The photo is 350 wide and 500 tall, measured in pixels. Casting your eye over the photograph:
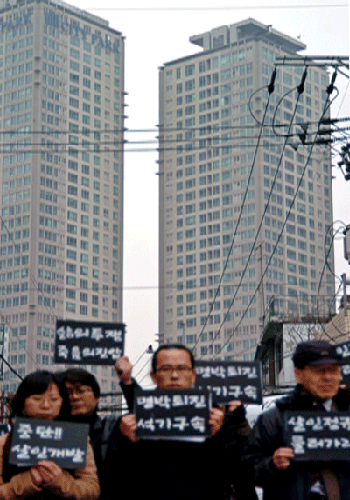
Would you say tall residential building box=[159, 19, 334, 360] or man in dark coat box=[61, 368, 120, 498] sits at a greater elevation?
tall residential building box=[159, 19, 334, 360]

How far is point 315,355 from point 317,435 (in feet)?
1.57

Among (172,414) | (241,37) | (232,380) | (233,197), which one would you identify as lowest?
(172,414)

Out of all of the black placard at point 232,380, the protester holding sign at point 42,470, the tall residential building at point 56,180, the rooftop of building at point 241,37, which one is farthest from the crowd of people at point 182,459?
the rooftop of building at point 241,37

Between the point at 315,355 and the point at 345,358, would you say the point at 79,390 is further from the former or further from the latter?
the point at 345,358

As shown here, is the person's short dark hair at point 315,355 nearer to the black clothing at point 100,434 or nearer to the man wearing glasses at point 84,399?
the black clothing at point 100,434

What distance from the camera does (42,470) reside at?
5219 mm

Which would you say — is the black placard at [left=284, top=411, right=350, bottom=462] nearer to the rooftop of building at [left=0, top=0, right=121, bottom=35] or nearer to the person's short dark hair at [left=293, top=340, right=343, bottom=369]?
the person's short dark hair at [left=293, top=340, right=343, bottom=369]

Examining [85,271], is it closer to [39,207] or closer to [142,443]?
[39,207]

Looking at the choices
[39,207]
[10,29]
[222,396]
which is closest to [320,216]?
[39,207]

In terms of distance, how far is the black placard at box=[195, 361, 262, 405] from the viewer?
706 cm

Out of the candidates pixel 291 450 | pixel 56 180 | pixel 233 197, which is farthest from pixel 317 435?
pixel 56 180

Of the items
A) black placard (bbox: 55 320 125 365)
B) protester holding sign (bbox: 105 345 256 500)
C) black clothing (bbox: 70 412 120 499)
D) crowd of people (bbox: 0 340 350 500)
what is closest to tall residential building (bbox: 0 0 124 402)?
black placard (bbox: 55 320 125 365)

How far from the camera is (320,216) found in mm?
146375

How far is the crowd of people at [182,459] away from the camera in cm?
534
